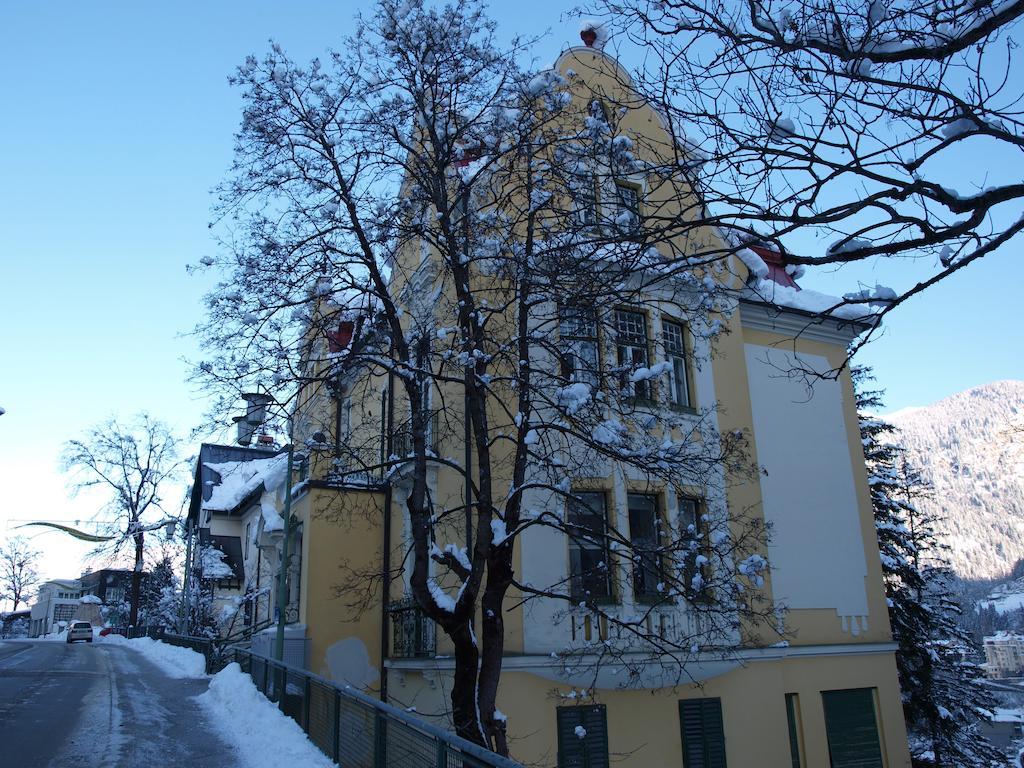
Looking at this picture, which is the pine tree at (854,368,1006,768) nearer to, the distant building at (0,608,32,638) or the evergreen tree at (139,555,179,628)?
the evergreen tree at (139,555,179,628)

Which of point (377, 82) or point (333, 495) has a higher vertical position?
point (377, 82)

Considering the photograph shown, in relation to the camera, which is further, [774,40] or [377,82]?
[377,82]

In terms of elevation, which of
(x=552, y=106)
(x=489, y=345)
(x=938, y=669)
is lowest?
(x=938, y=669)

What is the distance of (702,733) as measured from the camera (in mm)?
13641

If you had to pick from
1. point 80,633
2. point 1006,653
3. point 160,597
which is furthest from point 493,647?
point 1006,653

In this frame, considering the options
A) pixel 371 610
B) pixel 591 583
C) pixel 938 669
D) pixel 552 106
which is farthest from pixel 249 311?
pixel 938 669

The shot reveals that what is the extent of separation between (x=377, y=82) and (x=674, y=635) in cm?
988

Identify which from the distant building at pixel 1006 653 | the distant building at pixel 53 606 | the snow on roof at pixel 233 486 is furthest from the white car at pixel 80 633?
the distant building at pixel 1006 653

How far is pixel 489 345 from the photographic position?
457 inches

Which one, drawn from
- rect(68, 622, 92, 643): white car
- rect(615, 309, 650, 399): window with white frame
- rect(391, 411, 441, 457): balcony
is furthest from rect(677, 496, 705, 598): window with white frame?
rect(68, 622, 92, 643): white car

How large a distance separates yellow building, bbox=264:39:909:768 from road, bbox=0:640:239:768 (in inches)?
121

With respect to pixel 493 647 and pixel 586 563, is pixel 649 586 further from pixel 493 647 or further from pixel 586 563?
pixel 493 647

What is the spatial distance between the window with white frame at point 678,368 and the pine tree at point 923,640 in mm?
10604

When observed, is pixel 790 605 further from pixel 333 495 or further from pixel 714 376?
pixel 333 495
